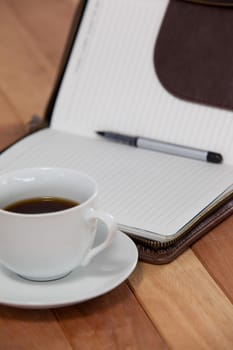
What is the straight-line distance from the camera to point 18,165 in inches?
33.6

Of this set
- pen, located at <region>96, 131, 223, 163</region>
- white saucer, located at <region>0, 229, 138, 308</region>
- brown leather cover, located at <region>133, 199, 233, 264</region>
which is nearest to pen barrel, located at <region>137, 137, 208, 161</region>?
pen, located at <region>96, 131, 223, 163</region>

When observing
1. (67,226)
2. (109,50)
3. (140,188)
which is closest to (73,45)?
(109,50)

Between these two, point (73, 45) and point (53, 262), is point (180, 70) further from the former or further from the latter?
point (53, 262)

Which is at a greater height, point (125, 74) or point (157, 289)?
point (125, 74)

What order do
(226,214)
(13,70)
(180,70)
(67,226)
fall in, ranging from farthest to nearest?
(13,70) → (180,70) → (226,214) → (67,226)

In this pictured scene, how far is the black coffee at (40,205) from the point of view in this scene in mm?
682

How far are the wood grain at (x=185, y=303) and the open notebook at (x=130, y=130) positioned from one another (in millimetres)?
34

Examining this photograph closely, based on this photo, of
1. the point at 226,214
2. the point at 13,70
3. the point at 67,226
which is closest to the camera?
the point at 67,226

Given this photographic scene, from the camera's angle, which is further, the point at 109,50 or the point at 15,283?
the point at 109,50

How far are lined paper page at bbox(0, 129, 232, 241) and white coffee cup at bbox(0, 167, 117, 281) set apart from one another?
0.08m

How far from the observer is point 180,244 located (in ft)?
2.45

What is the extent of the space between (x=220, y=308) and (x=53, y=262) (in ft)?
0.53

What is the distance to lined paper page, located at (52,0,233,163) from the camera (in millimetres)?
917

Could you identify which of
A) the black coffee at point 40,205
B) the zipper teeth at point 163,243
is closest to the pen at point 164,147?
the zipper teeth at point 163,243
